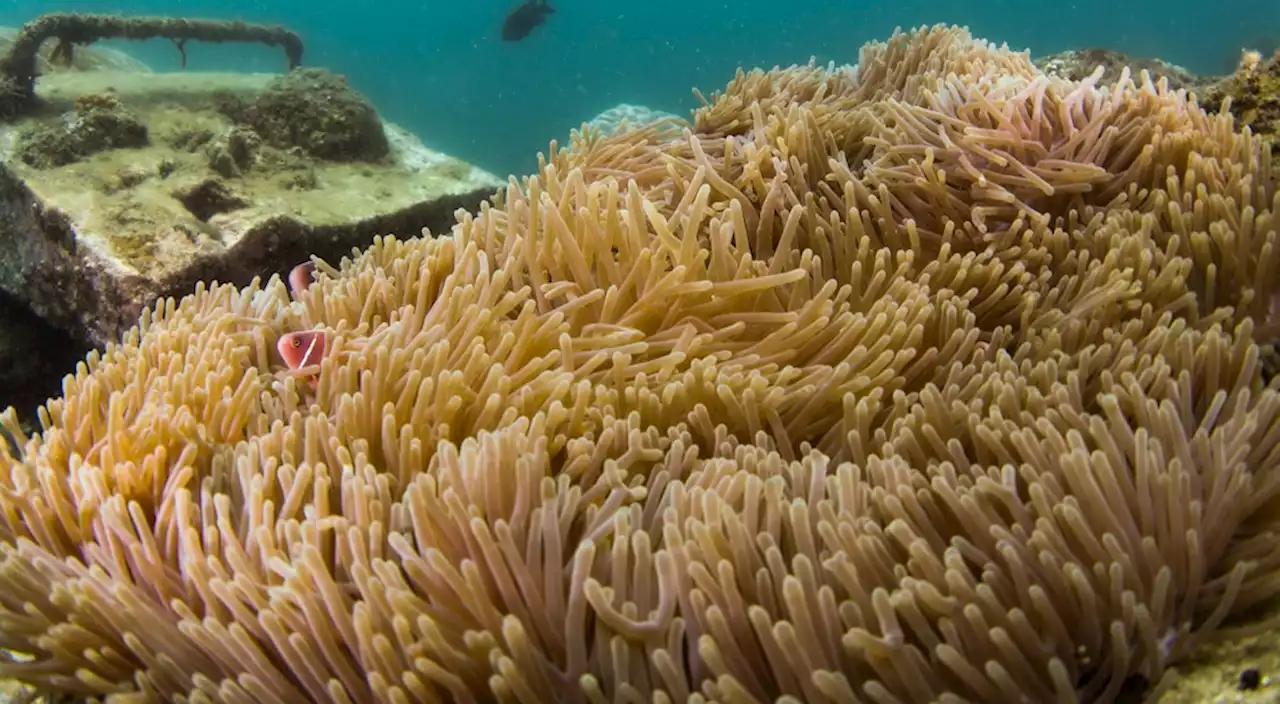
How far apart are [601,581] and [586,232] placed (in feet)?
3.75

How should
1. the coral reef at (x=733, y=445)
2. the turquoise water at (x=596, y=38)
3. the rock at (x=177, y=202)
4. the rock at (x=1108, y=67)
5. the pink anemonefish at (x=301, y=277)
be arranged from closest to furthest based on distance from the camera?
1. the coral reef at (x=733, y=445)
2. the pink anemonefish at (x=301, y=277)
3. the rock at (x=1108, y=67)
4. the rock at (x=177, y=202)
5. the turquoise water at (x=596, y=38)

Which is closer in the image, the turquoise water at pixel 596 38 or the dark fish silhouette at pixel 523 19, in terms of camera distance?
the dark fish silhouette at pixel 523 19

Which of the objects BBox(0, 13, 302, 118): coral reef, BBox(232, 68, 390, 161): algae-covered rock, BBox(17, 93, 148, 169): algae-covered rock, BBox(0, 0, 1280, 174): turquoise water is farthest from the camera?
BBox(0, 0, 1280, 174): turquoise water

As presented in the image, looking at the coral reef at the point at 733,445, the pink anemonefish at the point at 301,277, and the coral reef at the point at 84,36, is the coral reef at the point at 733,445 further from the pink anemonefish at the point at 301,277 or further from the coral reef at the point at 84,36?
the coral reef at the point at 84,36

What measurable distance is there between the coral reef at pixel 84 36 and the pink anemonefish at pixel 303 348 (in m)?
5.65

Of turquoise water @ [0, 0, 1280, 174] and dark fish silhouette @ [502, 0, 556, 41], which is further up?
turquoise water @ [0, 0, 1280, 174]

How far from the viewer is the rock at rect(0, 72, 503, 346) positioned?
4.50 metres

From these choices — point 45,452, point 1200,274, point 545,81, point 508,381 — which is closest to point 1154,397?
point 1200,274

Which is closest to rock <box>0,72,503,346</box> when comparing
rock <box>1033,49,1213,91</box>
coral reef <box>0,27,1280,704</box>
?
coral reef <box>0,27,1280,704</box>

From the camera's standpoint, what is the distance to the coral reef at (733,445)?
127cm

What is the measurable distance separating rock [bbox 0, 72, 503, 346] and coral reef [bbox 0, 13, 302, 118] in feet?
0.72

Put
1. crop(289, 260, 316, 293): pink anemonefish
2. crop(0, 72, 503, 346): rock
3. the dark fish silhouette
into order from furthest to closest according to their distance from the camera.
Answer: the dark fish silhouette, crop(0, 72, 503, 346): rock, crop(289, 260, 316, 293): pink anemonefish

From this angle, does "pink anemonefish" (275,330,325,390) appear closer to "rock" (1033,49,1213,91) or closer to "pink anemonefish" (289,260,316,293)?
"pink anemonefish" (289,260,316,293)

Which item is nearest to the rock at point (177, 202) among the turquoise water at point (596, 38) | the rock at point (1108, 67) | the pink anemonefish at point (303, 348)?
the pink anemonefish at point (303, 348)
